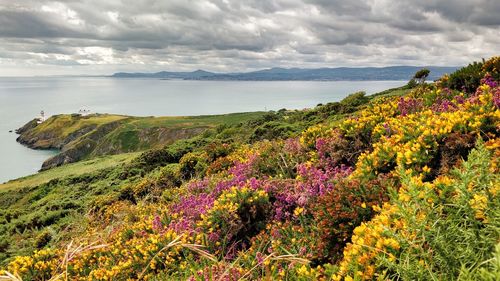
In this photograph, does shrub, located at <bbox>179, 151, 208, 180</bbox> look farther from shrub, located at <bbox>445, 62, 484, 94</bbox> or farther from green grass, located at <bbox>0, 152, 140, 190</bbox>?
green grass, located at <bbox>0, 152, 140, 190</bbox>

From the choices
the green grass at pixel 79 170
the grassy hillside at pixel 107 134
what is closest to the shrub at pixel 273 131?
the green grass at pixel 79 170

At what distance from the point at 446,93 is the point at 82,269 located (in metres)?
9.56

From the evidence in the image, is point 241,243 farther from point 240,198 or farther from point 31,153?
point 31,153

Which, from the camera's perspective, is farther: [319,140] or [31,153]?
[31,153]

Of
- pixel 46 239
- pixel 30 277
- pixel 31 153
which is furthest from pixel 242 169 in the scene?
pixel 31 153

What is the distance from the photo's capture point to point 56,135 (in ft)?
415

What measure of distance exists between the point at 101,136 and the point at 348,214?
373 ft

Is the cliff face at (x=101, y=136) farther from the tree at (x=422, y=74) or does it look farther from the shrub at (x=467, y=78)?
the shrub at (x=467, y=78)

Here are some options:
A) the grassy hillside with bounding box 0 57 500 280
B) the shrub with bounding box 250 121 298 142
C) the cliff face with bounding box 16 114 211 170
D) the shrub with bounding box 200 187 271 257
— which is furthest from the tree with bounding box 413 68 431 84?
the cliff face with bounding box 16 114 211 170

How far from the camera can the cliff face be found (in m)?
93.6

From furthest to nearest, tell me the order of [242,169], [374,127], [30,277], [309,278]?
[242,169]
[374,127]
[30,277]
[309,278]

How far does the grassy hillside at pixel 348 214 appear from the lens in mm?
2852

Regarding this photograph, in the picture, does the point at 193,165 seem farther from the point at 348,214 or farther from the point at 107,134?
the point at 107,134

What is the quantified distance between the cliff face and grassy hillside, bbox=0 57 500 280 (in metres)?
83.7
